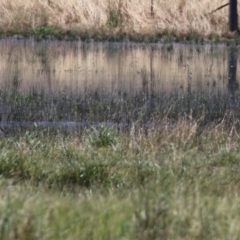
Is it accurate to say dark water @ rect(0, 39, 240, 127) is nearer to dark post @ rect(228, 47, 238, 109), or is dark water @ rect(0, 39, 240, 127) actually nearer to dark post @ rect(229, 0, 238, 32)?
dark post @ rect(228, 47, 238, 109)

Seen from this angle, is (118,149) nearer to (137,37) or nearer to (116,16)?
(137,37)

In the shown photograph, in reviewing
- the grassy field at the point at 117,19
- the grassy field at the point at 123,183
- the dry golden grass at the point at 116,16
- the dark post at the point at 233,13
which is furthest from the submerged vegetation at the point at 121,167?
the dry golden grass at the point at 116,16

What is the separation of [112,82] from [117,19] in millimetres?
9562

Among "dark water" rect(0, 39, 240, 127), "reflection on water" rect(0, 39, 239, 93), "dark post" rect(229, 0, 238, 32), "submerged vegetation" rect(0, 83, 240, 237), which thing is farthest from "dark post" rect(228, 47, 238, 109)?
"dark post" rect(229, 0, 238, 32)

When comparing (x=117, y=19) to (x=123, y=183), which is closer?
(x=123, y=183)

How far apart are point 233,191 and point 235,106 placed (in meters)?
5.84

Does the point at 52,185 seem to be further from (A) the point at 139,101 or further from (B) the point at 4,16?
(B) the point at 4,16

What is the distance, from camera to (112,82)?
16.4m

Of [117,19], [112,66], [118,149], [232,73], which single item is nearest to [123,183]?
[118,149]

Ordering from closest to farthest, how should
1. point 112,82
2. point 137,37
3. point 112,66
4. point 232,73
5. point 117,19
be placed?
point 112,82 < point 232,73 < point 112,66 < point 137,37 < point 117,19

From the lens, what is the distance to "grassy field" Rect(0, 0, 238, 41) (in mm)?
24750

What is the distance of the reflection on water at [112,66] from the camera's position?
16125 millimetres

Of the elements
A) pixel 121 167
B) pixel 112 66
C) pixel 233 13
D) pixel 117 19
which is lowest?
pixel 112 66

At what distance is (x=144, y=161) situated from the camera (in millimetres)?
9055
